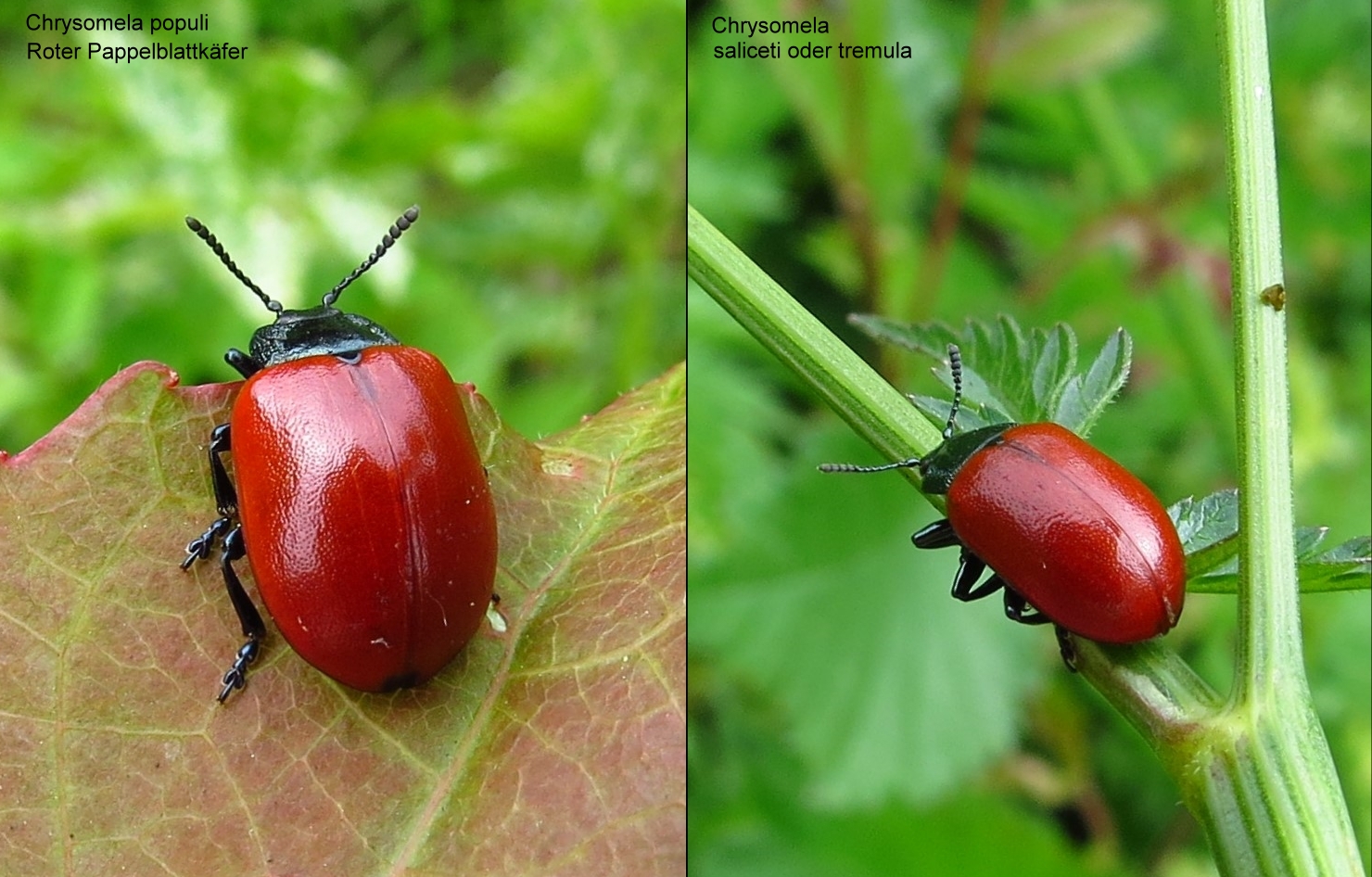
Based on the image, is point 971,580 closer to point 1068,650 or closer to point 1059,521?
point 1059,521

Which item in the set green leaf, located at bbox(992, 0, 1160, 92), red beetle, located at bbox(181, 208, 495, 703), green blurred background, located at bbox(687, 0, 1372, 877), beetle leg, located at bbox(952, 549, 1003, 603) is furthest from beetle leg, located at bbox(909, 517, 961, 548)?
green leaf, located at bbox(992, 0, 1160, 92)

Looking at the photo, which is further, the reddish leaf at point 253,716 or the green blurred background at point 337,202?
the green blurred background at point 337,202

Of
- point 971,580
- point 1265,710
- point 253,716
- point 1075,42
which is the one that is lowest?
point 971,580

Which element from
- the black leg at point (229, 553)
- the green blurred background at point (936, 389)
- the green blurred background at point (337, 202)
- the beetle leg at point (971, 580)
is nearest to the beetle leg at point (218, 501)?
the black leg at point (229, 553)

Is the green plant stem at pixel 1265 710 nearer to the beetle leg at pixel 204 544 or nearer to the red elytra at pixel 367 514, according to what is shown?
the red elytra at pixel 367 514

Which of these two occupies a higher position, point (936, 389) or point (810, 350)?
point (810, 350)

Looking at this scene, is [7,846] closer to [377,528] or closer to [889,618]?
[377,528]

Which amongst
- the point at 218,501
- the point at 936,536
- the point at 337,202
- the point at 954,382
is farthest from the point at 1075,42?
the point at 218,501

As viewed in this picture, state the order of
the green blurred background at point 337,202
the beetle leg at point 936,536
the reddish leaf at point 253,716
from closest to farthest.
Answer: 1. the reddish leaf at point 253,716
2. the beetle leg at point 936,536
3. the green blurred background at point 337,202
